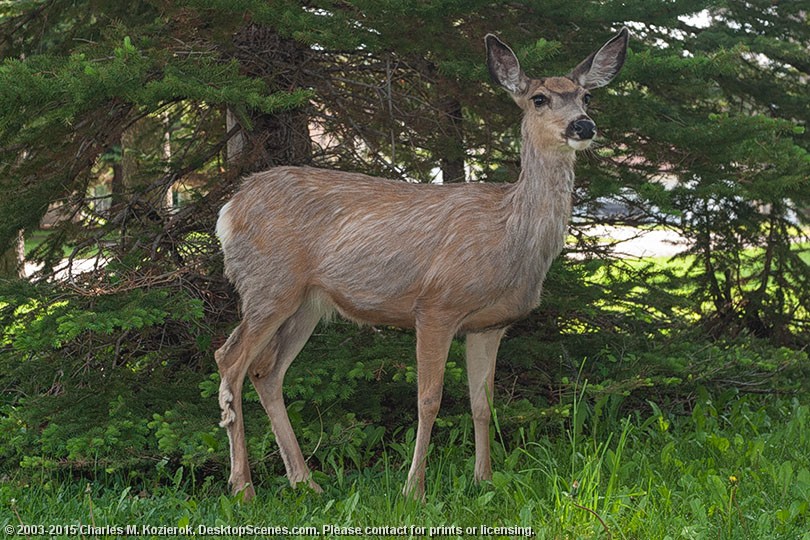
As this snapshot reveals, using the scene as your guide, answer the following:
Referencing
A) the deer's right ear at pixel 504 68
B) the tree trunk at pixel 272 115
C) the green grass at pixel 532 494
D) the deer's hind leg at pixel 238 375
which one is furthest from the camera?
the tree trunk at pixel 272 115

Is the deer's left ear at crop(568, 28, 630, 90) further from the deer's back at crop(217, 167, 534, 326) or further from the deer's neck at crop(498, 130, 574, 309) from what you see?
the deer's back at crop(217, 167, 534, 326)

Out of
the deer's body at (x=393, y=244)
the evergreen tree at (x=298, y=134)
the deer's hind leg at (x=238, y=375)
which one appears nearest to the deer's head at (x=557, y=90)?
the deer's body at (x=393, y=244)

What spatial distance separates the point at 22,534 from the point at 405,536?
173 cm

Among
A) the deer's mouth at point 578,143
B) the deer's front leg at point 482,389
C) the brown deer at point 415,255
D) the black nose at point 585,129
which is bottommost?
the deer's front leg at point 482,389

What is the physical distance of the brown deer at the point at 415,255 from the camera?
16.6ft

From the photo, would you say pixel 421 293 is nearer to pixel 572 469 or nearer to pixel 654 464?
pixel 572 469

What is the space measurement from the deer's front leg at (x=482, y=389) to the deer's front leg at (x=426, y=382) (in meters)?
0.36

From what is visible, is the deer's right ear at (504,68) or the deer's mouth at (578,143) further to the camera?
the deer's right ear at (504,68)

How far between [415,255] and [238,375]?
1.16 m

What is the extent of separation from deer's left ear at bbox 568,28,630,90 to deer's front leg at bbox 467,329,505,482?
143cm

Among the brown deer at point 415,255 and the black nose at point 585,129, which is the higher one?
the black nose at point 585,129

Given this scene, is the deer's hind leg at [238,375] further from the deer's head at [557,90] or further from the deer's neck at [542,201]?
the deer's head at [557,90]

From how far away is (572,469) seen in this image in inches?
198

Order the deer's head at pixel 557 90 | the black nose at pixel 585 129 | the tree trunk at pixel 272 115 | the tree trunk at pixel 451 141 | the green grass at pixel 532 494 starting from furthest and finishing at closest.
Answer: the tree trunk at pixel 451 141
the tree trunk at pixel 272 115
the deer's head at pixel 557 90
the black nose at pixel 585 129
the green grass at pixel 532 494
